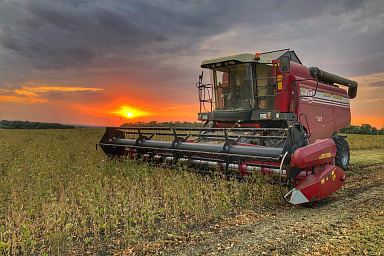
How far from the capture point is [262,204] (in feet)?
15.2

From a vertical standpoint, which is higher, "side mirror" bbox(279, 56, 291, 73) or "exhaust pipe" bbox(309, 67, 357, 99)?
"exhaust pipe" bbox(309, 67, 357, 99)

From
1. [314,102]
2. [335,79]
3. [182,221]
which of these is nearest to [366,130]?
[335,79]

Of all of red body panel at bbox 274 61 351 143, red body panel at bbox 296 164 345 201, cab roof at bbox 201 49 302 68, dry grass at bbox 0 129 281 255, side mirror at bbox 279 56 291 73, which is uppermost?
cab roof at bbox 201 49 302 68

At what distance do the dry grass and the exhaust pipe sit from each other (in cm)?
472

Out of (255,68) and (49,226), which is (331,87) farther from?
(49,226)

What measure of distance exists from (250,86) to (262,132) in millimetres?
1192

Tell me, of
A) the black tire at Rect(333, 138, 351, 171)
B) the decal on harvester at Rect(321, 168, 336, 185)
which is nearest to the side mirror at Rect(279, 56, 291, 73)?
the decal on harvester at Rect(321, 168, 336, 185)

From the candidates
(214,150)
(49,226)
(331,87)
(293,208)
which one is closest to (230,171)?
(214,150)

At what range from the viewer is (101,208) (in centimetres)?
382

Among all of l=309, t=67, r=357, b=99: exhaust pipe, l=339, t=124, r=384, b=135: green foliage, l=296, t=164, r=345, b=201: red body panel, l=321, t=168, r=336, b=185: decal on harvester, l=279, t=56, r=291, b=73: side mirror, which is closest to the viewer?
l=296, t=164, r=345, b=201: red body panel

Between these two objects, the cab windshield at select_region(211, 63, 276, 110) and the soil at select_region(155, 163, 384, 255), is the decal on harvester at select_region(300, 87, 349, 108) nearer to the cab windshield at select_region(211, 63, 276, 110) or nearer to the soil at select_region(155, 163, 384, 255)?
the cab windshield at select_region(211, 63, 276, 110)

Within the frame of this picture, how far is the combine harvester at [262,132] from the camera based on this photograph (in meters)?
4.61

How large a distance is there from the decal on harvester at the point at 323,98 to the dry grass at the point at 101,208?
3.45 m

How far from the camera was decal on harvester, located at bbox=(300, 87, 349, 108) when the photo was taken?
7486 millimetres
